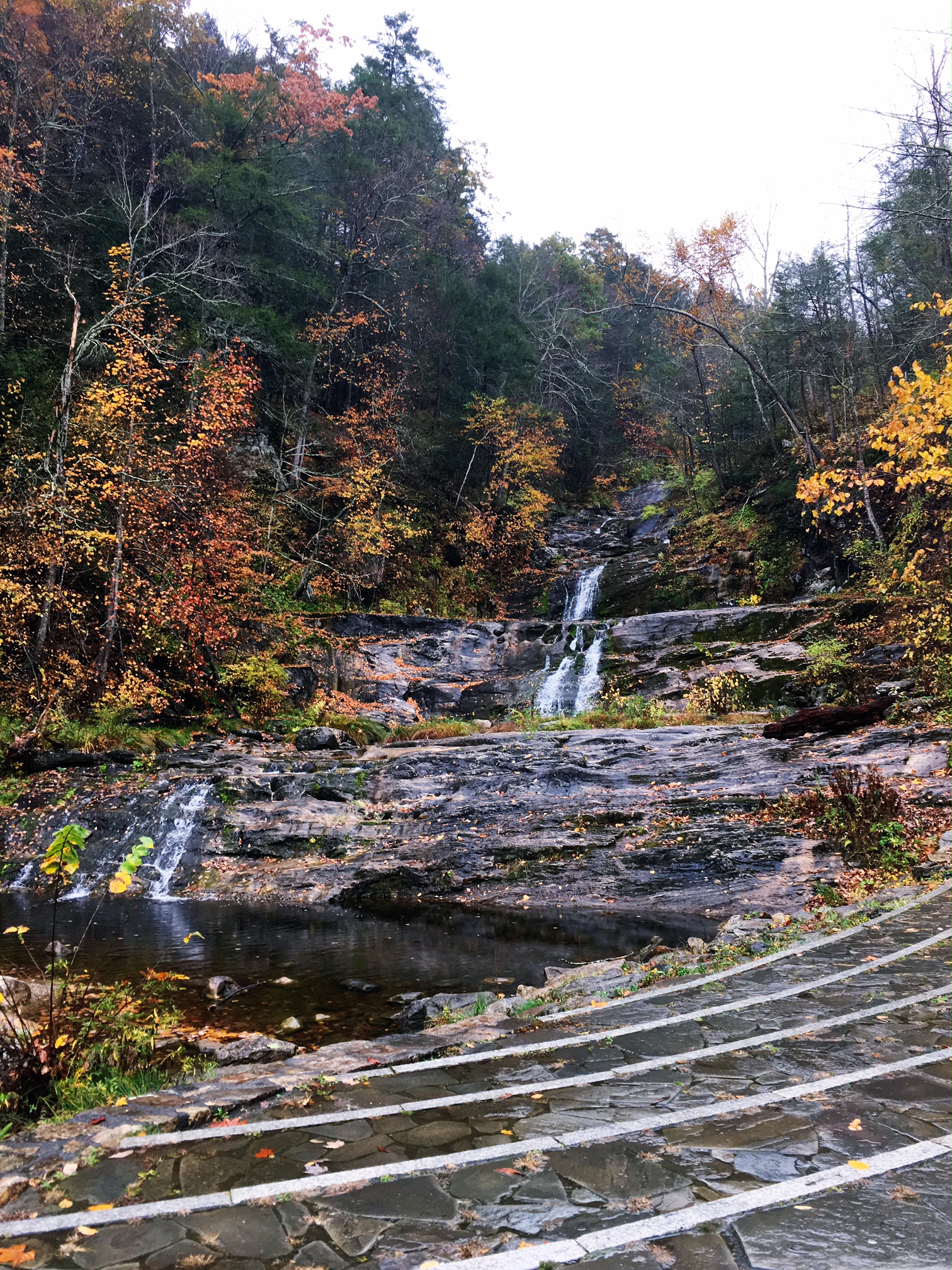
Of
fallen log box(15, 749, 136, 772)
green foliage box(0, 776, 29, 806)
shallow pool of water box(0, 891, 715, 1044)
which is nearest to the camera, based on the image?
shallow pool of water box(0, 891, 715, 1044)

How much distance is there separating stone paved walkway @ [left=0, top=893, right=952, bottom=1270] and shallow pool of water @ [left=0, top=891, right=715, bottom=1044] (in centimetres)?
257

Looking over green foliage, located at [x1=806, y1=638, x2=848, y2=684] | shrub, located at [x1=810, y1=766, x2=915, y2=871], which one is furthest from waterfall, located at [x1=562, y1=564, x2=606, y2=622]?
shrub, located at [x1=810, y1=766, x2=915, y2=871]

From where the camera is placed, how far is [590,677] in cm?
1906

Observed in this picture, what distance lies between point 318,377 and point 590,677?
1572cm

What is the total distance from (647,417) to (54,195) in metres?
31.1

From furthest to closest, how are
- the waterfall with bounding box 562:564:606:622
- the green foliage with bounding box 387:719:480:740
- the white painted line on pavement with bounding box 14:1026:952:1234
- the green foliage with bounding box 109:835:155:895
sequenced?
1. the waterfall with bounding box 562:564:606:622
2. the green foliage with bounding box 387:719:480:740
3. the green foliage with bounding box 109:835:155:895
4. the white painted line on pavement with bounding box 14:1026:952:1234

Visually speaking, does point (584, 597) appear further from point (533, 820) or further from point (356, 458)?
point (533, 820)

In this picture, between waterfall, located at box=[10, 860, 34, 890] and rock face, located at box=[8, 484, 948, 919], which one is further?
waterfall, located at box=[10, 860, 34, 890]

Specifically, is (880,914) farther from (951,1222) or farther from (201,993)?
(201,993)

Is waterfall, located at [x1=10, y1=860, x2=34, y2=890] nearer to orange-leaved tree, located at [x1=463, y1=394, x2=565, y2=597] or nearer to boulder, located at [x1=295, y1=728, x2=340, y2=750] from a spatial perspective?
boulder, located at [x1=295, y1=728, x2=340, y2=750]

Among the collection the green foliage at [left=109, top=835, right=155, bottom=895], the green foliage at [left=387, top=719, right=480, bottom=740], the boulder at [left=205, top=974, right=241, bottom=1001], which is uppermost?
the green foliage at [left=109, top=835, right=155, bottom=895]

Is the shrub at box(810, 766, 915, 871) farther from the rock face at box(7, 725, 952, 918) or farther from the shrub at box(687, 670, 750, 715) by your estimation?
the shrub at box(687, 670, 750, 715)

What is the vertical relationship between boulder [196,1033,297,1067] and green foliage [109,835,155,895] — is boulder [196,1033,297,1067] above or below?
below

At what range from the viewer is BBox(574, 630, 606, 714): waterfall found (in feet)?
60.4
